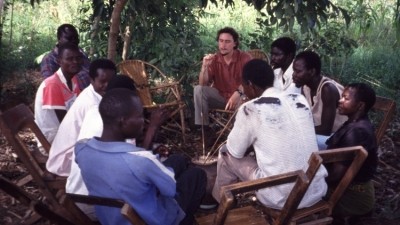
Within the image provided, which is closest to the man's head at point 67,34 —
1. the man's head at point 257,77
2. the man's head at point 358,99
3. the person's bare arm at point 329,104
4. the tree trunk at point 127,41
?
the tree trunk at point 127,41

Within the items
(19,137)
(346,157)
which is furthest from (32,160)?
(346,157)

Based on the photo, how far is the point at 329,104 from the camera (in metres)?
3.80

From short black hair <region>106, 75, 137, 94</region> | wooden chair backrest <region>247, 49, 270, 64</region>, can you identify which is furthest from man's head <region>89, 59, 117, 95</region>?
wooden chair backrest <region>247, 49, 270, 64</region>

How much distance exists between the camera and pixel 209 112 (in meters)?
5.19

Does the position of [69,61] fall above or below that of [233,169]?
above

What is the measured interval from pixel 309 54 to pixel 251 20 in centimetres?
649

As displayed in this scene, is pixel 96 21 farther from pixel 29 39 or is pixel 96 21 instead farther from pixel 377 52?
pixel 377 52

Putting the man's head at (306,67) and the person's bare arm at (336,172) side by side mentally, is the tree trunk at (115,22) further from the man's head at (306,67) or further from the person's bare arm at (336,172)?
the person's bare arm at (336,172)

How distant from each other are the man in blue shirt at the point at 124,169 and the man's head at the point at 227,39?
272 centimetres

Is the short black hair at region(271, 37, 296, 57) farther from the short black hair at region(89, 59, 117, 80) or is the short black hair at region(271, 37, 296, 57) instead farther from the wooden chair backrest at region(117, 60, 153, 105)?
the short black hair at region(89, 59, 117, 80)

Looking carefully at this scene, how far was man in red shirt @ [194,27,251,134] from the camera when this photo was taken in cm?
509

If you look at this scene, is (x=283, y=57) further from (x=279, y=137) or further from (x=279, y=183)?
(x=279, y=183)

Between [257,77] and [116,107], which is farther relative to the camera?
[257,77]

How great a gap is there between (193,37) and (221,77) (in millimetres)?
970
